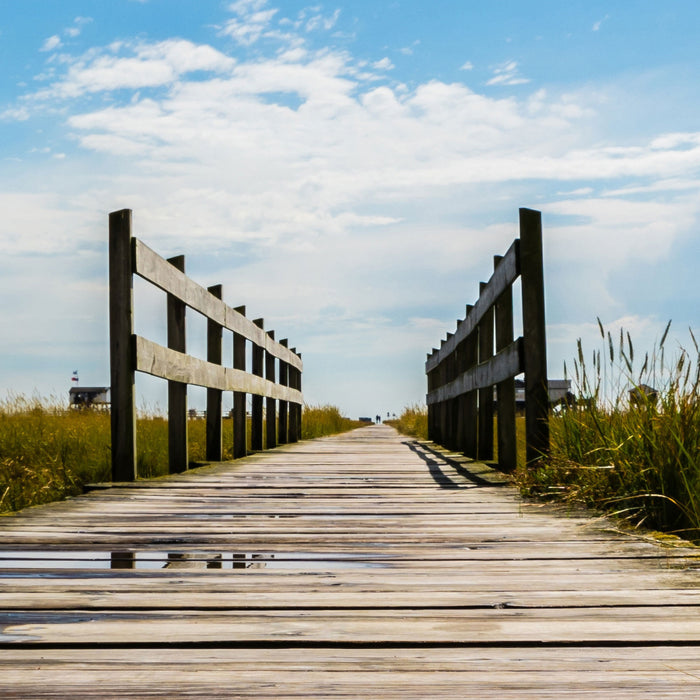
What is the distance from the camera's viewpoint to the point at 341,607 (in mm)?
1832

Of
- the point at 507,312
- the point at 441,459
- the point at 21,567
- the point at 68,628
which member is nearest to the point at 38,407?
the point at 441,459

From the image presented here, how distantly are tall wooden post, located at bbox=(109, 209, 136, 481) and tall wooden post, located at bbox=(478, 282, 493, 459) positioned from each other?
9.72 feet

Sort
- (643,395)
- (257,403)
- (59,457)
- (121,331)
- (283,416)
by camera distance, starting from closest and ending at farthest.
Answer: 1. (643,395)
2. (121,331)
3. (59,457)
4. (257,403)
5. (283,416)

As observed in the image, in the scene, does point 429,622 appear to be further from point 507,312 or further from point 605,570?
point 507,312

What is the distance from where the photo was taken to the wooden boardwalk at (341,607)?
53.9 inches

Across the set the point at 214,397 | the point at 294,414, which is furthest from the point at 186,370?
the point at 294,414

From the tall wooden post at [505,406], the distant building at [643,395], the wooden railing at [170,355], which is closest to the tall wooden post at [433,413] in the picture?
the wooden railing at [170,355]

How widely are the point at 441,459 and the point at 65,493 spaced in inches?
140

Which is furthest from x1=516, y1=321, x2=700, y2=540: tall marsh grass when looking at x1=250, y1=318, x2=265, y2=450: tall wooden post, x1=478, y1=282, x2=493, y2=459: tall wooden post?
x1=250, y1=318, x2=265, y2=450: tall wooden post

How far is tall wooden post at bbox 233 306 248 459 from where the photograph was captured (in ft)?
25.1

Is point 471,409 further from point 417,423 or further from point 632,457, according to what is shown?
point 417,423

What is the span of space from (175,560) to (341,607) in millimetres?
795

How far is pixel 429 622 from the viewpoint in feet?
5.61

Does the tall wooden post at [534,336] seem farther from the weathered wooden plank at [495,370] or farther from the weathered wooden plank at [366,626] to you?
the weathered wooden plank at [366,626]
